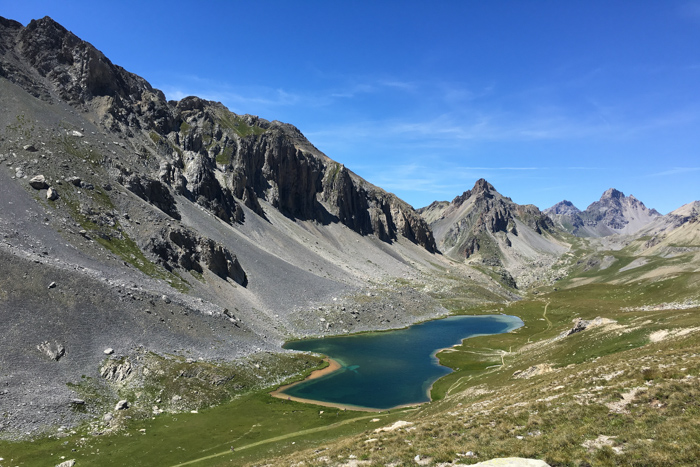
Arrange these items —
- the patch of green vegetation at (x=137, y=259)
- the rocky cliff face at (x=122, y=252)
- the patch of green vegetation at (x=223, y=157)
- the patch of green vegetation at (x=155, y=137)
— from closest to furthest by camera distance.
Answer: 1. the rocky cliff face at (x=122, y=252)
2. the patch of green vegetation at (x=137, y=259)
3. the patch of green vegetation at (x=155, y=137)
4. the patch of green vegetation at (x=223, y=157)

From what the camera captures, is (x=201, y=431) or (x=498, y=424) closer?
(x=498, y=424)

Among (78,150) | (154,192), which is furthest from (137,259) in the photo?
(78,150)

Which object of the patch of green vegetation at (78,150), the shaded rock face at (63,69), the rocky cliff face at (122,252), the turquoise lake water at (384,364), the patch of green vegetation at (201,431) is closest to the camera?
the patch of green vegetation at (201,431)

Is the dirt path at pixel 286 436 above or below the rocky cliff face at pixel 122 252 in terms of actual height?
below

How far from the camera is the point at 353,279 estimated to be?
16488 centimetres

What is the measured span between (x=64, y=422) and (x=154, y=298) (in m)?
34.5

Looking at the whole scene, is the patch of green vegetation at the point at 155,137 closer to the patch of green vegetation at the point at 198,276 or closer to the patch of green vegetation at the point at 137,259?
the patch of green vegetation at the point at 137,259

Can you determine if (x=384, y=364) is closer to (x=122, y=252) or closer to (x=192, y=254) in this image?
(x=192, y=254)

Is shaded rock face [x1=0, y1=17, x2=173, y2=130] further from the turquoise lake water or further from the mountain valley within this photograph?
the turquoise lake water

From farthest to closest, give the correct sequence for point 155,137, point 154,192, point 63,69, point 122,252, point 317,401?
point 155,137, point 63,69, point 154,192, point 122,252, point 317,401

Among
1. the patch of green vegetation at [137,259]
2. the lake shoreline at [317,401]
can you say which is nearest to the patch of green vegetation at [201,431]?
the lake shoreline at [317,401]

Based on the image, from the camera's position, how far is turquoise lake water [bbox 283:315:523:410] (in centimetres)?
6456

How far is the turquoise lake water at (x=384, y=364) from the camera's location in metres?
64.6

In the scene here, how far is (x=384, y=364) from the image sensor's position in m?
84.6
